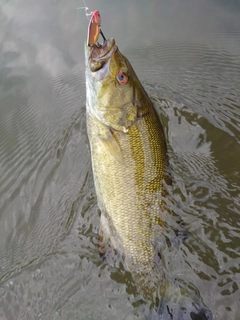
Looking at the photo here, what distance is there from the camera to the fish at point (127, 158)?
9.01 feet

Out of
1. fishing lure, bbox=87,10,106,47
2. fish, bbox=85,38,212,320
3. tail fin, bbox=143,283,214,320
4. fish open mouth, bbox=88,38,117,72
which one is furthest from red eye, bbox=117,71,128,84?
tail fin, bbox=143,283,214,320

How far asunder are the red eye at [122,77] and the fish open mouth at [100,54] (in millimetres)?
134

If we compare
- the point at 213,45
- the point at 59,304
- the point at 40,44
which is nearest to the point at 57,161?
the point at 59,304

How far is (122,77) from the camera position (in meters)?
2.79

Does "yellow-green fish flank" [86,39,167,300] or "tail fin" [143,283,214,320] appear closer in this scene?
"tail fin" [143,283,214,320]

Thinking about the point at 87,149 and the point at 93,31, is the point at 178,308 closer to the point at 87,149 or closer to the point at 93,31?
the point at 87,149

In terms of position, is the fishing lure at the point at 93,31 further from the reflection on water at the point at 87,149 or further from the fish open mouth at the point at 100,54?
the reflection on water at the point at 87,149

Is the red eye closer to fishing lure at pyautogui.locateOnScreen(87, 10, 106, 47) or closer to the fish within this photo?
the fish

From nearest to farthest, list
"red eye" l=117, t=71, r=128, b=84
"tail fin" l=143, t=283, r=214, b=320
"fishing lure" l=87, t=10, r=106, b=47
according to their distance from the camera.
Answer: "tail fin" l=143, t=283, r=214, b=320
"fishing lure" l=87, t=10, r=106, b=47
"red eye" l=117, t=71, r=128, b=84

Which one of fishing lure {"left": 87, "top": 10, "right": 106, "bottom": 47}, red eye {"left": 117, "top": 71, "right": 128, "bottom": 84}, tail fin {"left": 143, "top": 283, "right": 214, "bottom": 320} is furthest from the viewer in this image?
red eye {"left": 117, "top": 71, "right": 128, "bottom": 84}

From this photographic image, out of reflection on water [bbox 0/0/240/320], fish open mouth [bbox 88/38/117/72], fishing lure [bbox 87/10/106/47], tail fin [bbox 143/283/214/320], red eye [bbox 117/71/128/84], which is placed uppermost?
fishing lure [bbox 87/10/106/47]

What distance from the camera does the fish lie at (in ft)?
9.01

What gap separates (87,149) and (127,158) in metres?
1.08

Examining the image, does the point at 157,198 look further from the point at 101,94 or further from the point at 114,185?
the point at 101,94
